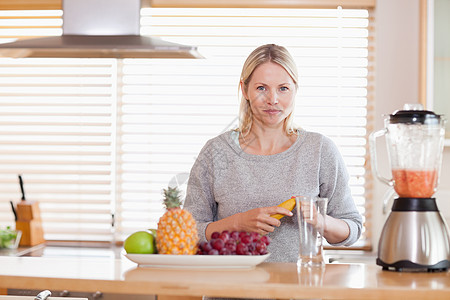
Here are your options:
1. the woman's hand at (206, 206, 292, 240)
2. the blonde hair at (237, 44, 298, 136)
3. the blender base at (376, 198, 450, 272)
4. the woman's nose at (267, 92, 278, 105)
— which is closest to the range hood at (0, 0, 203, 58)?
the blonde hair at (237, 44, 298, 136)

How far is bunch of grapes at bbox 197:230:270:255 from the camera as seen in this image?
1.50m

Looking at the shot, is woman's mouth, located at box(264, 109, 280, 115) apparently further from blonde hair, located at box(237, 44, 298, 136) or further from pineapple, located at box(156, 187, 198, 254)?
pineapple, located at box(156, 187, 198, 254)

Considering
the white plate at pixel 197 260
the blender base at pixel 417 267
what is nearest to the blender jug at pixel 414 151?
the blender base at pixel 417 267

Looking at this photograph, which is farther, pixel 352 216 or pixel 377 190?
pixel 377 190

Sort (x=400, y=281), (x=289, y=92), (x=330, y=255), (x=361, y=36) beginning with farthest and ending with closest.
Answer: (x=361, y=36), (x=330, y=255), (x=289, y=92), (x=400, y=281)

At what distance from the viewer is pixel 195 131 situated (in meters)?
3.43

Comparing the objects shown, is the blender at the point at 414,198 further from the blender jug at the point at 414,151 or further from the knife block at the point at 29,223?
the knife block at the point at 29,223

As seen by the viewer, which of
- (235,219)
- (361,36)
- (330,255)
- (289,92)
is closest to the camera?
(235,219)

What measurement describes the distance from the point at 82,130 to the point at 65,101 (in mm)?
199

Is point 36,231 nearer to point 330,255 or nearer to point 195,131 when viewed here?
point 195,131

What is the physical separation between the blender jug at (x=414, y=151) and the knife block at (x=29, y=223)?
2278 millimetres

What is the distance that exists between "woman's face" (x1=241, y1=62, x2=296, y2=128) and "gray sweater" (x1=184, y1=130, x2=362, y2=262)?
129mm

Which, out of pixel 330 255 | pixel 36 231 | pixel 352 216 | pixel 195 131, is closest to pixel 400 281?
pixel 352 216

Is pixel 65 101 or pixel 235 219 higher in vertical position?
pixel 65 101
